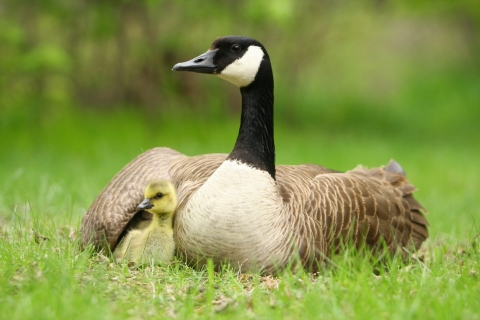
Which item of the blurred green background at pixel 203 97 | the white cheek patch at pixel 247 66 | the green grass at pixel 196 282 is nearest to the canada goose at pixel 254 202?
the white cheek patch at pixel 247 66

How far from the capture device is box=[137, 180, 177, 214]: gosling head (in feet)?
17.0

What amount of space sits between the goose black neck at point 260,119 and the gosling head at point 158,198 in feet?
1.86

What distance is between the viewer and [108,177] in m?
9.78

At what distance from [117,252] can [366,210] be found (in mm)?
1988

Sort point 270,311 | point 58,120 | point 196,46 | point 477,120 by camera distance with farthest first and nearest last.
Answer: point 477,120, point 196,46, point 58,120, point 270,311

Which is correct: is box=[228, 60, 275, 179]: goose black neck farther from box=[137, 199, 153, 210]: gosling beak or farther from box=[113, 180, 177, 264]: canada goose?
box=[137, 199, 153, 210]: gosling beak

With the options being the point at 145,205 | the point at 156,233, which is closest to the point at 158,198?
the point at 145,205

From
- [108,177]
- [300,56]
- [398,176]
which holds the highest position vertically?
[300,56]

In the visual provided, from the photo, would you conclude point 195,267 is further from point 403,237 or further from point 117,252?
point 403,237

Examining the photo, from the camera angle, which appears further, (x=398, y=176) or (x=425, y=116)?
(x=425, y=116)

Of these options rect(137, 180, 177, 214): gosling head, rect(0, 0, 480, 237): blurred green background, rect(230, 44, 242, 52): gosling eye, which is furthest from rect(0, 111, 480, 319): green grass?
rect(230, 44, 242, 52): gosling eye

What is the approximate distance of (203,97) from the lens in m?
16.0

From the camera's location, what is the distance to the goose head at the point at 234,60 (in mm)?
5219

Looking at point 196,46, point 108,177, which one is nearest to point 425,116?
point 196,46
